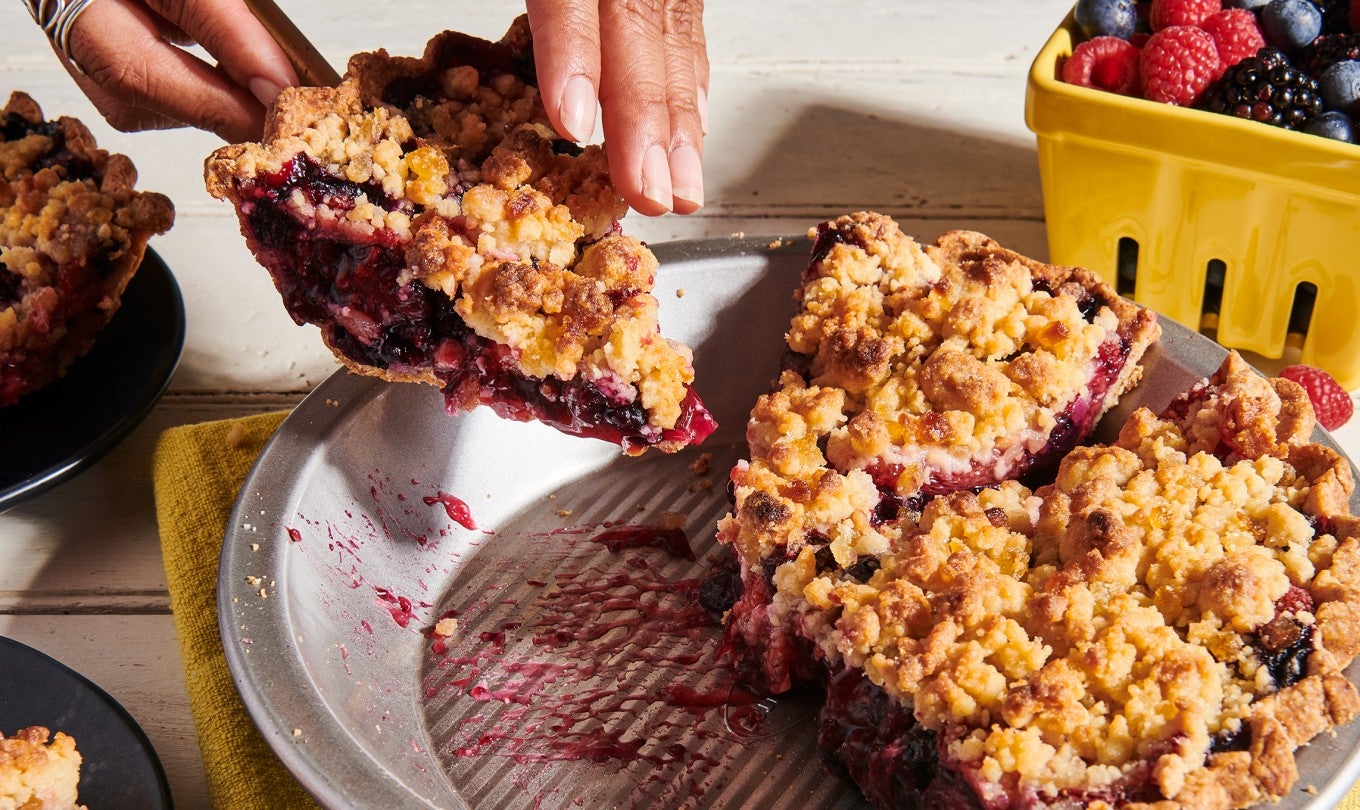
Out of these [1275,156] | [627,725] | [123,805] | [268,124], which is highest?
[268,124]

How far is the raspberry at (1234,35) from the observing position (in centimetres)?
251

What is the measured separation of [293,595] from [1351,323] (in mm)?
2017

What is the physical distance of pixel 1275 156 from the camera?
2.32 m

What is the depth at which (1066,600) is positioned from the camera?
1620 mm

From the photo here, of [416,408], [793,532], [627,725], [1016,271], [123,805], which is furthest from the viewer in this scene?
[416,408]

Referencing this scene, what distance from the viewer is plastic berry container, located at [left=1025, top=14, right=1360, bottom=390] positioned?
2.35 m

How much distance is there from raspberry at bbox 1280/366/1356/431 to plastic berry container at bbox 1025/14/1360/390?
0.51 ft

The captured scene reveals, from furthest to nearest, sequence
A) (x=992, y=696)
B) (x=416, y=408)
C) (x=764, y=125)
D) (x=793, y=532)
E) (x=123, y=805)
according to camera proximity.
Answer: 1. (x=764, y=125)
2. (x=416, y=408)
3. (x=793, y=532)
4. (x=123, y=805)
5. (x=992, y=696)

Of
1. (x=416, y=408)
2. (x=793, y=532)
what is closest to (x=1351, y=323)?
(x=793, y=532)

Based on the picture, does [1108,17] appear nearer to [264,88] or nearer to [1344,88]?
[1344,88]

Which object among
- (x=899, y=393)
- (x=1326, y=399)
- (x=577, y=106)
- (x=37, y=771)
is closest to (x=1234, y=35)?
(x=1326, y=399)

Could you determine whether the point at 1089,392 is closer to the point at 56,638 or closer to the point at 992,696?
the point at 992,696

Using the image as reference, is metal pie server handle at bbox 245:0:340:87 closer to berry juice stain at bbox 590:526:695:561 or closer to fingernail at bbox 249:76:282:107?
fingernail at bbox 249:76:282:107

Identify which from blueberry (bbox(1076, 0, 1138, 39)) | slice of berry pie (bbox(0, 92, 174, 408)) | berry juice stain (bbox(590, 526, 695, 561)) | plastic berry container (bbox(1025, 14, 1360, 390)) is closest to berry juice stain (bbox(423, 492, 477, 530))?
berry juice stain (bbox(590, 526, 695, 561))
